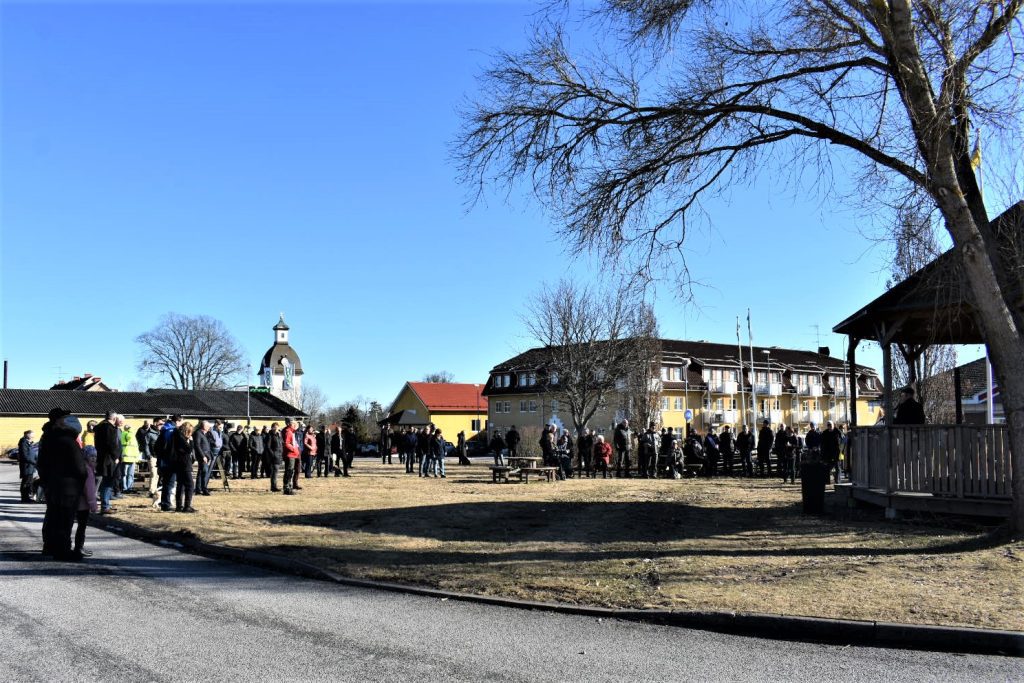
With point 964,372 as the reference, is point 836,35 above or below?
above

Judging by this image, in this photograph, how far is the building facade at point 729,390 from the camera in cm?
7412

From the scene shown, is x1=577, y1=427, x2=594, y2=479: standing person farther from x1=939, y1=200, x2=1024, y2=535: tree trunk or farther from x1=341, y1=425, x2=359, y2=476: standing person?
x1=939, y1=200, x2=1024, y2=535: tree trunk

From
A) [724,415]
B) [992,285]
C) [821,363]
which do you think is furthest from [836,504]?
[821,363]

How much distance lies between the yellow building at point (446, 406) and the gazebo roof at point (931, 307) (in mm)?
67247

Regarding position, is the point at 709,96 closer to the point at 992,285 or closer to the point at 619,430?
the point at 992,285

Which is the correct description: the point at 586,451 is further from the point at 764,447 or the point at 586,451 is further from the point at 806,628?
the point at 806,628

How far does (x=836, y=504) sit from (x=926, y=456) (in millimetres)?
3267

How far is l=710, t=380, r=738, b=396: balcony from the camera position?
3105 inches

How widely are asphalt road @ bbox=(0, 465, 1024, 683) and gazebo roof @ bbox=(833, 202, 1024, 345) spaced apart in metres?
7.09

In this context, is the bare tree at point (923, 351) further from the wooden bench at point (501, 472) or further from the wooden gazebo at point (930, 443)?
the wooden bench at point (501, 472)

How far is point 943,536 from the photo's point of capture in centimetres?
1184

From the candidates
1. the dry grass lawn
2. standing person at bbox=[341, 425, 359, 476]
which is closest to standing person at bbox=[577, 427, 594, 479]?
standing person at bbox=[341, 425, 359, 476]

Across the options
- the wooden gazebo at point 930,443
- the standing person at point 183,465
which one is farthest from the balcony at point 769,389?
the standing person at point 183,465

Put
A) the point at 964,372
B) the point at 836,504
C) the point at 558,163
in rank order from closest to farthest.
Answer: the point at 558,163 → the point at 836,504 → the point at 964,372
